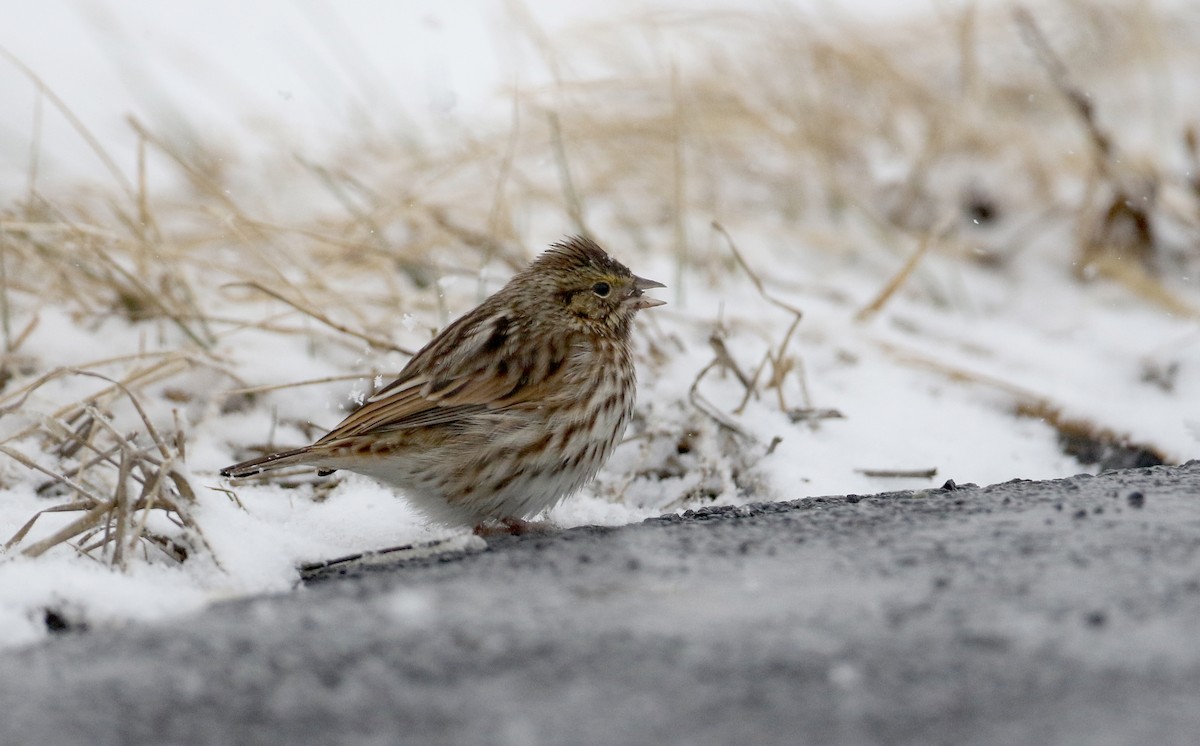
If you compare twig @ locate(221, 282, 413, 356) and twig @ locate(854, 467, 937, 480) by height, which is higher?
twig @ locate(221, 282, 413, 356)

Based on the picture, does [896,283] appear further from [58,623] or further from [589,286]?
[58,623]

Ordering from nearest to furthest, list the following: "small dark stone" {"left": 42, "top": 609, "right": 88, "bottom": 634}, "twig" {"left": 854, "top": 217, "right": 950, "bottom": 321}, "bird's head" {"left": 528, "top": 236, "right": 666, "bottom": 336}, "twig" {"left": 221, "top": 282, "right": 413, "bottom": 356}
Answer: "small dark stone" {"left": 42, "top": 609, "right": 88, "bottom": 634}
"bird's head" {"left": 528, "top": 236, "right": 666, "bottom": 336}
"twig" {"left": 221, "top": 282, "right": 413, "bottom": 356}
"twig" {"left": 854, "top": 217, "right": 950, "bottom": 321}

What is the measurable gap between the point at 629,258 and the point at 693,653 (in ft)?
13.0

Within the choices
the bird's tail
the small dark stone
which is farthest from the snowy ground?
the bird's tail

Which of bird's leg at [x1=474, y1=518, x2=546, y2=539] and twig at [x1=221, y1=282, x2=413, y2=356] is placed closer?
bird's leg at [x1=474, y1=518, x2=546, y2=539]

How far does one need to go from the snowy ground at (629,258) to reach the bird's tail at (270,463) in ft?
0.39

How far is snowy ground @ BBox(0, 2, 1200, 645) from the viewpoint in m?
3.43

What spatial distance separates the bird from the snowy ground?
5.6 inches

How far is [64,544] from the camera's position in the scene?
9.37ft

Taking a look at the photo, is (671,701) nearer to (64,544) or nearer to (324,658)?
(324,658)

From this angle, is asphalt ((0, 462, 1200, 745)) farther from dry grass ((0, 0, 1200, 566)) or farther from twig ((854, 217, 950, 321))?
twig ((854, 217, 950, 321))

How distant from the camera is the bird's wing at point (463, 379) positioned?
3105mm

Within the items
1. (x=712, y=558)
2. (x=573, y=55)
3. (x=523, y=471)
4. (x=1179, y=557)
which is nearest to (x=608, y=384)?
(x=523, y=471)

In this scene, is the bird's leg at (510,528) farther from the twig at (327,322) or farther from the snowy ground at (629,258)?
the twig at (327,322)
